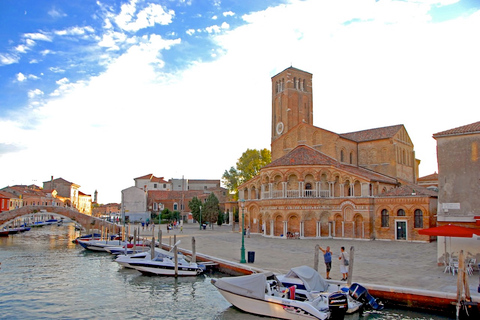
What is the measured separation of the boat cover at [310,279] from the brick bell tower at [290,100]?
124ft

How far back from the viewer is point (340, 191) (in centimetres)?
3634

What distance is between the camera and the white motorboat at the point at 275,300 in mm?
12805

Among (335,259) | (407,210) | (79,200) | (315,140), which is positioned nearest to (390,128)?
(315,140)

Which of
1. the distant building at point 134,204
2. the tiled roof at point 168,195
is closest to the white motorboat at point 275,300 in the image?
the distant building at point 134,204

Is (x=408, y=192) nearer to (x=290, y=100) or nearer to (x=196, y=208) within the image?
(x=290, y=100)

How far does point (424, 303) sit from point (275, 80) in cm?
4455

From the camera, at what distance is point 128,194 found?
6938cm

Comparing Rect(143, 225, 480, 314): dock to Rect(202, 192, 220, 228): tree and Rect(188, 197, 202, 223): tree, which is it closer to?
Rect(202, 192, 220, 228): tree

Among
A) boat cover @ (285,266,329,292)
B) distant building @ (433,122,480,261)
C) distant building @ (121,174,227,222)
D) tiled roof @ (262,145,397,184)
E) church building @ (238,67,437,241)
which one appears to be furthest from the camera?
distant building @ (121,174,227,222)

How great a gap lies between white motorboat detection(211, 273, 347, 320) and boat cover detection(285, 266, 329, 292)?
62 cm

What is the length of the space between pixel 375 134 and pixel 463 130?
87.4 feet

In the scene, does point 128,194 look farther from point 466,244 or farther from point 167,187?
point 466,244

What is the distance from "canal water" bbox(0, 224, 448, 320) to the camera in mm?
14125

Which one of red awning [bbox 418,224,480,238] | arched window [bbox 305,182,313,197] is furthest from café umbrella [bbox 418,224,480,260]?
arched window [bbox 305,182,313,197]
